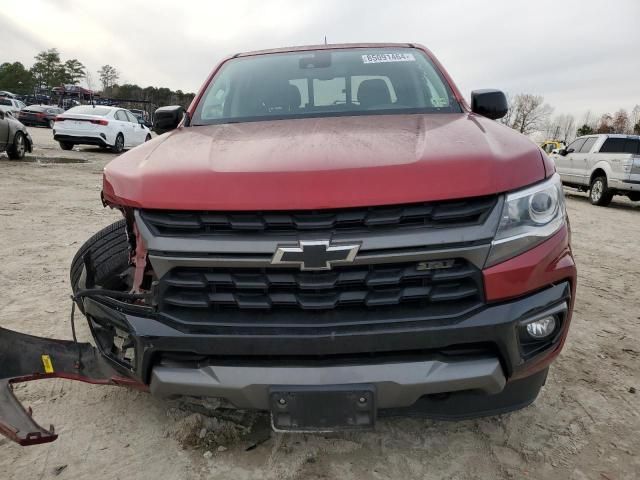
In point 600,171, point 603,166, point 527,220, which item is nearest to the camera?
point 527,220

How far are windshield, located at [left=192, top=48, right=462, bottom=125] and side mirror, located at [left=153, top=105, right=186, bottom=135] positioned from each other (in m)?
0.21

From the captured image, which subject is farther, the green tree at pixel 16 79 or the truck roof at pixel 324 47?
the green tree at pixel 16 79

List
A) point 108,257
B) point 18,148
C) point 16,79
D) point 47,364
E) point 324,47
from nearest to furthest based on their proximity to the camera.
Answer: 1. point 47,364
2. point 108,257
3. point 324,47
4. point 18,148
5. point 16,79

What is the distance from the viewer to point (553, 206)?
184 cm

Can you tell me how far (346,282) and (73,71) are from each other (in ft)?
263

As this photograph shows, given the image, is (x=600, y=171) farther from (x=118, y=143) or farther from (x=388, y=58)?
(x=118, y=143)

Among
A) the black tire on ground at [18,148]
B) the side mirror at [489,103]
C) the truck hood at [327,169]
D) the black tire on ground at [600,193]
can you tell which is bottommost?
the black tire on ground at [600,193]

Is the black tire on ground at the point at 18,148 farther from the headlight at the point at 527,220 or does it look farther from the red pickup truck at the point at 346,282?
the headlight at the point at 527,220

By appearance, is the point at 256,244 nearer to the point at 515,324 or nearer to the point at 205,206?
the point at 205,206

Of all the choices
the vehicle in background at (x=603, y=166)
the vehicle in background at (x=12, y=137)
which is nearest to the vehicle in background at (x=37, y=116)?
the vehicle in background at (x=12, y=137)

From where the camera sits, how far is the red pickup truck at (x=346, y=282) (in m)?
1.64

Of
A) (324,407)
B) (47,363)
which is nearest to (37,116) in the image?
(47,363)

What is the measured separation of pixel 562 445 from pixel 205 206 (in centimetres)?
180

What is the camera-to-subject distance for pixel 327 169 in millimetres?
1699
